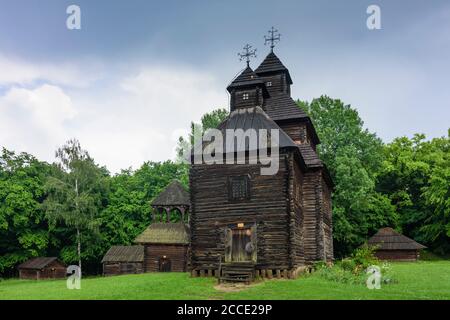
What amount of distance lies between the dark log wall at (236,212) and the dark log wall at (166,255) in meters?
11.0

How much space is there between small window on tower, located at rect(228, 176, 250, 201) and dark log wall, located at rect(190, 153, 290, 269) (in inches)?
8.9

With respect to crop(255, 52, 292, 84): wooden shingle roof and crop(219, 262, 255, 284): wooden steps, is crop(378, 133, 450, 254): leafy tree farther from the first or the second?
crop(219, 262, 255, 284): wooden steps

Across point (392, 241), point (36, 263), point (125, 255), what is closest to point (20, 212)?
point (36, 263)

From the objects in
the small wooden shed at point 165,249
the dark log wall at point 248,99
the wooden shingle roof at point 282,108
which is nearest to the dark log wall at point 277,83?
the wooden shingle roof at point 282,108

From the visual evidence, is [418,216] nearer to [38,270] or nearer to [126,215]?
[126,215]

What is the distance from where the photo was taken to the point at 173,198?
36.4m

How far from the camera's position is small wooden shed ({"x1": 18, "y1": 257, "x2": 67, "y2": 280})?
1577 inches

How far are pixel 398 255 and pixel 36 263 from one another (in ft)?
122

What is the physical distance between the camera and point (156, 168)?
56000 mm

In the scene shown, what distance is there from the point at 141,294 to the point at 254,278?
22.2 feet

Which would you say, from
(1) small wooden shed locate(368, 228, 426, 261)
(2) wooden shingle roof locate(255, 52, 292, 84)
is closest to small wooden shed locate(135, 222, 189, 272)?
(2) wooden shingle roof locate(255, 52, 292, 84)

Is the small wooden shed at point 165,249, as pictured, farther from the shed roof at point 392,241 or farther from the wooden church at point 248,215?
the shed roof at point 392,241

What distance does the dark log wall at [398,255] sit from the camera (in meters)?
43.7

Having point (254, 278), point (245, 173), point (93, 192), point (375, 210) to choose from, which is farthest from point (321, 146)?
point (93, 192)
